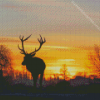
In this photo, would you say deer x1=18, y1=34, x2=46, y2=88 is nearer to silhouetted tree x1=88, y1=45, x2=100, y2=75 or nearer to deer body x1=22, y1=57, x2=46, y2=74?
deer body x1=22, y1=57, x2=46, y2=74

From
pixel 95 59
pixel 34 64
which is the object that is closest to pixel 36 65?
pixel 34 64

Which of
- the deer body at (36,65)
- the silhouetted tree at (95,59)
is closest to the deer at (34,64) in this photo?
the deer body at (36,65)

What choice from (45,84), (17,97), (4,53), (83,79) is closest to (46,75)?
(45,84)

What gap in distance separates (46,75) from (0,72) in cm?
767

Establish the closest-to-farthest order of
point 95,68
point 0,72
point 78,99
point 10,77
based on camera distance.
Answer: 1. point 78,99
2. point 10,77
3. point 0,72
4. point 95,68

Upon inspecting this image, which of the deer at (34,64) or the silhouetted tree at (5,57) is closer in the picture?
the deer at (34,64)

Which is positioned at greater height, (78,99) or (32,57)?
(32,57)

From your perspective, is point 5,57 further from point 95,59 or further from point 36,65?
point 36,65

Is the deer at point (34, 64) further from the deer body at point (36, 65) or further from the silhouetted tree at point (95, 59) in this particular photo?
the silhouetted tree at point (95, 59)

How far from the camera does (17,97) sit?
19953mm

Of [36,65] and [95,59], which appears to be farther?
[95,59]

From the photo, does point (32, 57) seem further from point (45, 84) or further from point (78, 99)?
point (78, 99)

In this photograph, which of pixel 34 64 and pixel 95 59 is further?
pixel 95 59

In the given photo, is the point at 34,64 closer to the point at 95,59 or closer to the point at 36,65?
the point at 36,65
